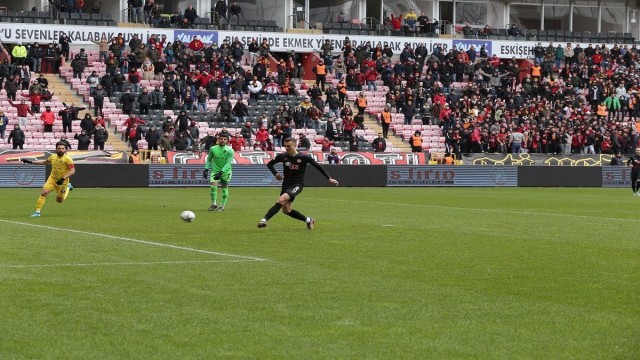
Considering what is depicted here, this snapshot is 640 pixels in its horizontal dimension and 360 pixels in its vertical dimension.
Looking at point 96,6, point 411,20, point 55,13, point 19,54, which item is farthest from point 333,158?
point 411,20

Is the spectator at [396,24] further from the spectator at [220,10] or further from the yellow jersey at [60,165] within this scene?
the yellow jersey at [60,165]

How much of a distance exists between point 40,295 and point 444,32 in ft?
189

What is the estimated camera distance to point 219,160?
28.7m

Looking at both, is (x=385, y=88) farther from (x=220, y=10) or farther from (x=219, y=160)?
(x=219, y=160)

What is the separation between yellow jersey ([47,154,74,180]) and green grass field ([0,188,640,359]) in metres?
0.92

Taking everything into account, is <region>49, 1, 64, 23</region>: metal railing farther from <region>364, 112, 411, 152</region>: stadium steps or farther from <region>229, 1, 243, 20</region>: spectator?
<region>364, 112, 411, 152</region>: stadium steps

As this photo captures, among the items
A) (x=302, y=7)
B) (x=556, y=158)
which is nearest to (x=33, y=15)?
(x=302, y=7)

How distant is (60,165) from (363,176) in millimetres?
22120

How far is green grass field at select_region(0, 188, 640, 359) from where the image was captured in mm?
9359

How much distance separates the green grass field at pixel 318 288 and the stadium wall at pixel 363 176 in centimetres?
1652

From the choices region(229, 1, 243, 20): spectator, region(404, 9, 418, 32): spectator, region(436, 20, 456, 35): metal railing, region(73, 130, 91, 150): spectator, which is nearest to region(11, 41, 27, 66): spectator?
region(73, 130, 91, 150): spectator

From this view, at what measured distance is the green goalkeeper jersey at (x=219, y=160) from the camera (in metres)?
28.7

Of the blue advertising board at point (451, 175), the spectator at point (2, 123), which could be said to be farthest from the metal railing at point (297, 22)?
the spectator at point (2, 123)

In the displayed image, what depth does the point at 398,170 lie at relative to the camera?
46719 mm
